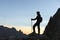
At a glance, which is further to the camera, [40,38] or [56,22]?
[56,22]

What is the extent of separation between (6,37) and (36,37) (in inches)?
151

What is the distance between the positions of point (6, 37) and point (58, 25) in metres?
10.6

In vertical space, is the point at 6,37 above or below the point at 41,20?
below

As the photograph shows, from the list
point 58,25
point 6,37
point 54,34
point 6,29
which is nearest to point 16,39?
point 6,37

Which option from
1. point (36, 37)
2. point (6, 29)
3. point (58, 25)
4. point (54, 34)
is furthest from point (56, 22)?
point (36, 37)

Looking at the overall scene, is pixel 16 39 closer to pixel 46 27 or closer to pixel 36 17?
pixel 36 17

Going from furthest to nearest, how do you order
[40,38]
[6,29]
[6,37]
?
[6,29] → [6,37] → [40,38]

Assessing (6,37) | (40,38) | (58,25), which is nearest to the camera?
(40,38)

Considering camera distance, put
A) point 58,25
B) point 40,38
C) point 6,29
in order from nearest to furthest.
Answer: point 40,38 → point 6,29 → point 58,25

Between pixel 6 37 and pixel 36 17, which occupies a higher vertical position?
pixel 36 17

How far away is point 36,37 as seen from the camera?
89.2 ft

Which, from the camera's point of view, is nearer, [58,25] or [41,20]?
[41,20]

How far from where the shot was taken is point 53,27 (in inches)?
1447

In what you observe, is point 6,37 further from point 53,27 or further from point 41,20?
point 53,27
